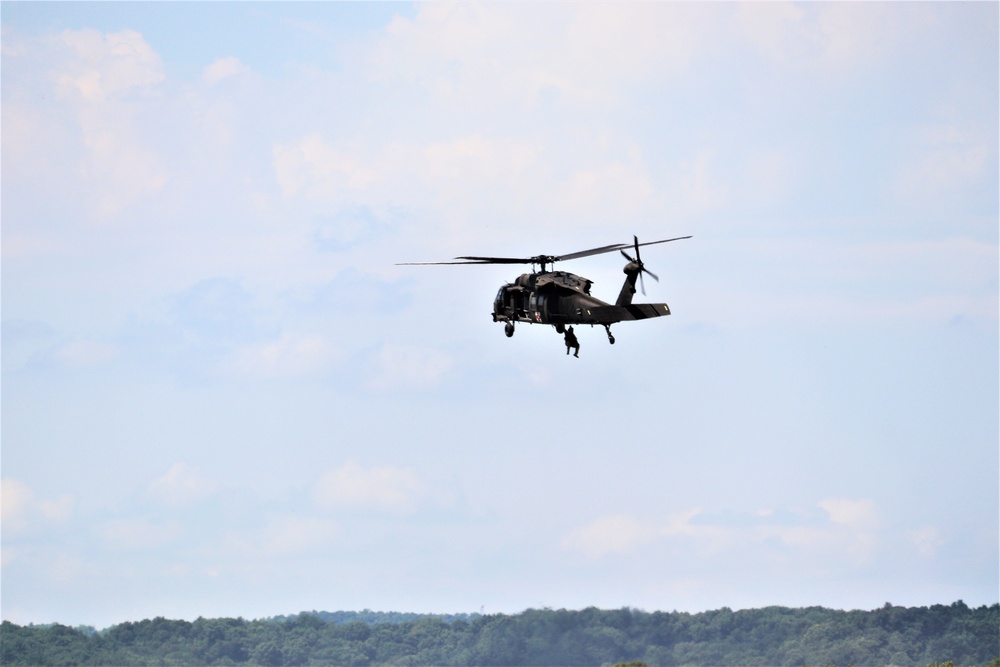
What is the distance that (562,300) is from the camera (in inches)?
3996

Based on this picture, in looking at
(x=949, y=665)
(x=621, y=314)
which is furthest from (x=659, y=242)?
(x=949, y=665)

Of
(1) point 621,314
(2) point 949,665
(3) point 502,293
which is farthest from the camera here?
(2) point 949,665

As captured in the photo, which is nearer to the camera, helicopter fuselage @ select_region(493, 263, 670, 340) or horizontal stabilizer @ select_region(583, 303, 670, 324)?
horizontal stabilizer @ select_region(583, 303, 670, 324)

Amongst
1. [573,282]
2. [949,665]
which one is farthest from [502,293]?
[949,665]

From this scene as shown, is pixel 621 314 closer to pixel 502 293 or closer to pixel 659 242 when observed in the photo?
pixel 659 242

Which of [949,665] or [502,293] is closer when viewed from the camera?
[502,293]

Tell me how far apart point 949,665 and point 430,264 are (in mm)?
104270

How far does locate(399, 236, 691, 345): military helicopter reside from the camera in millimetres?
97875

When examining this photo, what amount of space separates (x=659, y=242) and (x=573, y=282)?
6.47 m

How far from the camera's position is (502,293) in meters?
108

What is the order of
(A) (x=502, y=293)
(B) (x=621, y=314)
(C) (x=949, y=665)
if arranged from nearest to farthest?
(B) (x=621, y=314) → (A) (x=502, y=293) → (C) (x=949, y=665)

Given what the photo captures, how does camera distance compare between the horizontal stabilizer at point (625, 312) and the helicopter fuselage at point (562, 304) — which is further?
the helicopter fuselage at point (562, 304)

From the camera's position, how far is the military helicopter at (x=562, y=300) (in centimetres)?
9788

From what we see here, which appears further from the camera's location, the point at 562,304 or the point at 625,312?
the point at 562,304
